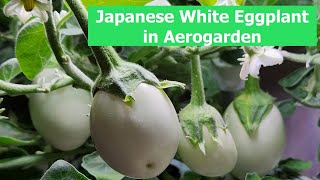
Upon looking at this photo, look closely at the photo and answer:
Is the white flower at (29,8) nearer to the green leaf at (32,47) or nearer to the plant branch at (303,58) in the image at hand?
the green leaf at (32,47)

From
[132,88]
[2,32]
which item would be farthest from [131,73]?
[2,32]

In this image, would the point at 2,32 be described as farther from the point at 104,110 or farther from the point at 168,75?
the point at 104,110

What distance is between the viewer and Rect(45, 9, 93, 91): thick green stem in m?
0.33

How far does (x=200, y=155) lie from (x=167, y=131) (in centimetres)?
10

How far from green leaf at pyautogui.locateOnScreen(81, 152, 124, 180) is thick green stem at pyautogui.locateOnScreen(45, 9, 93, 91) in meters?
0.08

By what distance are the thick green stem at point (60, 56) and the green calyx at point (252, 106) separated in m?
0.15

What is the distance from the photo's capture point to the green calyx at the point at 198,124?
0.39 metres

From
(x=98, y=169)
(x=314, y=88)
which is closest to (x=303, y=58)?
(x=314, y=88)

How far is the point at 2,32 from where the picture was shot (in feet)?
1.74

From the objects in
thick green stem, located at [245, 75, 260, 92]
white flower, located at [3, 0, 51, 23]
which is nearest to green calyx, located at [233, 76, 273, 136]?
thick green stem, located at [245, 75, 260, 92]

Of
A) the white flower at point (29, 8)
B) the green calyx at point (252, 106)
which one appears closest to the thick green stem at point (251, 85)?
the green calyx at point (252, 106)

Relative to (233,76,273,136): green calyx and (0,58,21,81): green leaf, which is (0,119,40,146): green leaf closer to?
(0,58,21,81): green leaf

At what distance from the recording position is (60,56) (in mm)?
339

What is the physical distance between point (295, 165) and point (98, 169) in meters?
0.21
